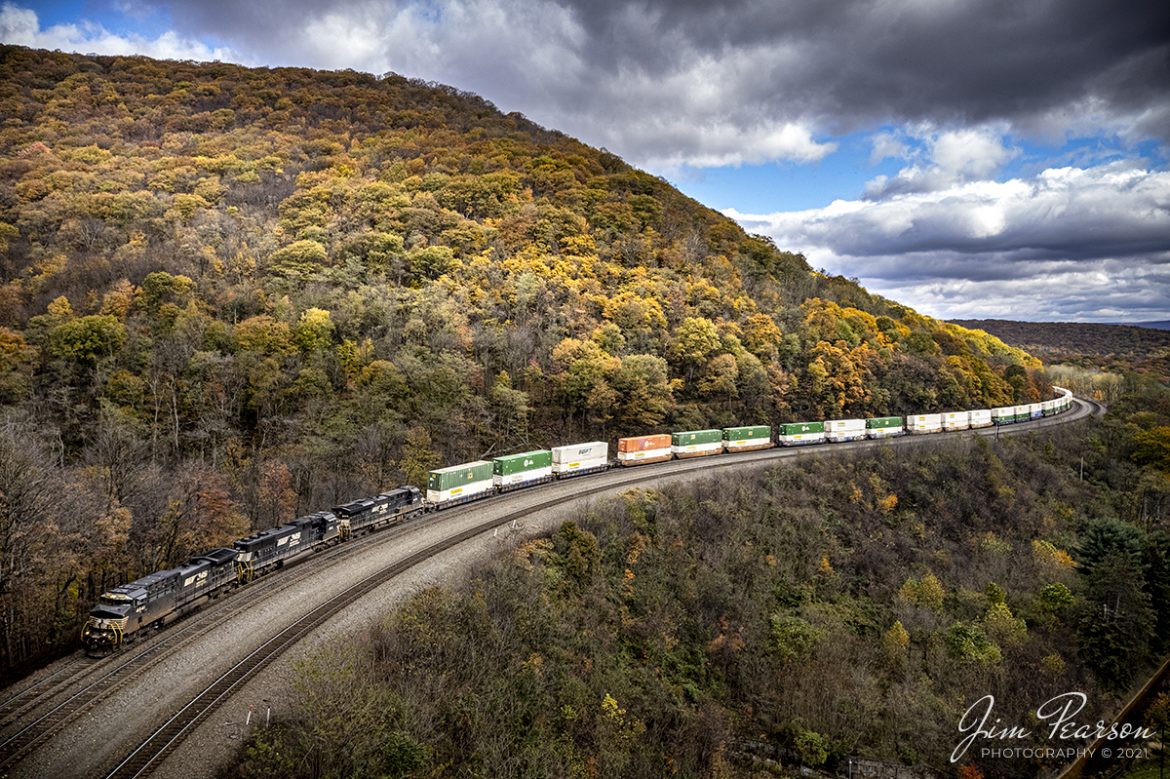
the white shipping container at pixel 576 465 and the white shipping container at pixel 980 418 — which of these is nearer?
the white shipping container at pixel 576 465

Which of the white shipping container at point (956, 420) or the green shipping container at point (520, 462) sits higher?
the green shipping container at point (520, 462)

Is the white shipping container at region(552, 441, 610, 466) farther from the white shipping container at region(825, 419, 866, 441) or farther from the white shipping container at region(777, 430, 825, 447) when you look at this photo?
the white shipping container at region(825, 419, 866, 441)

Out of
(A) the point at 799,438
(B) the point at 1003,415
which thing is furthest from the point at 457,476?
(B) the point at 1003,415

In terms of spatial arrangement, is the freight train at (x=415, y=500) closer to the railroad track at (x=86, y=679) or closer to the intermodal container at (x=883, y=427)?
the intermodal container at (x=883, y=427)

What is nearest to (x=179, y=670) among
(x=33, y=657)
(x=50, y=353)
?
(x=33, y=657)

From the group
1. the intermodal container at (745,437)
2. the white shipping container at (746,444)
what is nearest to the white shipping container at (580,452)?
the intermodal container at (745,437)

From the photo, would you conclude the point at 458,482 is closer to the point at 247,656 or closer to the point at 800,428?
the point at 247,656
